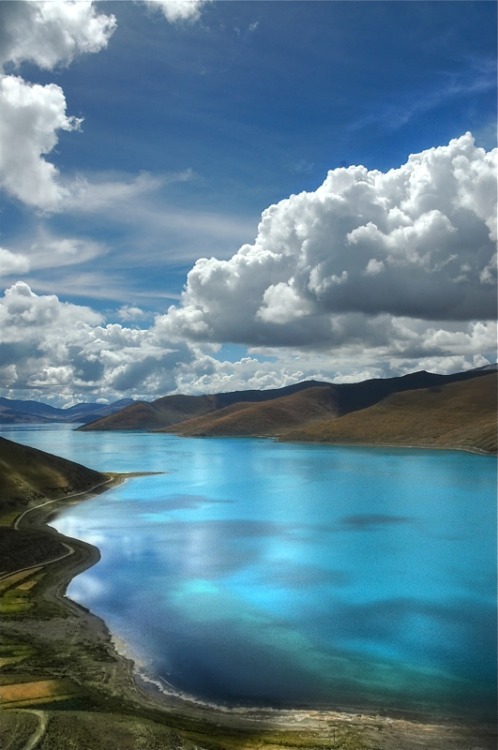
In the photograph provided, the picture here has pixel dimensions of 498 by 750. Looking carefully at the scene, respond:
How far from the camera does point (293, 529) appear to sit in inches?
3329

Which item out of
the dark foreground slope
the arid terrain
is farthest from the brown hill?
the arid terrain

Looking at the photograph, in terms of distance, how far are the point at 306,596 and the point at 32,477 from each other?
76.1 m

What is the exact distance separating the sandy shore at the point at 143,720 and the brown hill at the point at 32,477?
62584 millimetres

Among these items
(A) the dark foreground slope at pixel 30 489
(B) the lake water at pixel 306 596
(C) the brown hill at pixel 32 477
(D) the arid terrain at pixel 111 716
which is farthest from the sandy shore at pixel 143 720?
(C) the brown hill at pixel 32 477

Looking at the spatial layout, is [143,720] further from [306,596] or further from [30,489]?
[30,489]

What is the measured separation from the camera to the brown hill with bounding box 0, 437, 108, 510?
3897 inches

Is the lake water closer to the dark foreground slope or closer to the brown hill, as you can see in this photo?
the dark foreground slope

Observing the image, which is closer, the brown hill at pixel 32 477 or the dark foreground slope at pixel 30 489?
the dark foreground slope at pixel 30 489

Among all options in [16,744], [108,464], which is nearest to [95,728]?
[16,744]

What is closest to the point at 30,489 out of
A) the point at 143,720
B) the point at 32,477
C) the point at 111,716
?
the point at 32,477

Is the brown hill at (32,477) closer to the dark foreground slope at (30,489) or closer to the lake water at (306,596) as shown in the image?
the dark foreground slope at (30,489)

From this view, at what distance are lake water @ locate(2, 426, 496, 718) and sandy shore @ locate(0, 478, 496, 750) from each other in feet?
5.39

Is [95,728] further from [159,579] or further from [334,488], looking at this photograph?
[334,488]

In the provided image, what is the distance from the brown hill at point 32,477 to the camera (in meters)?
99.0
